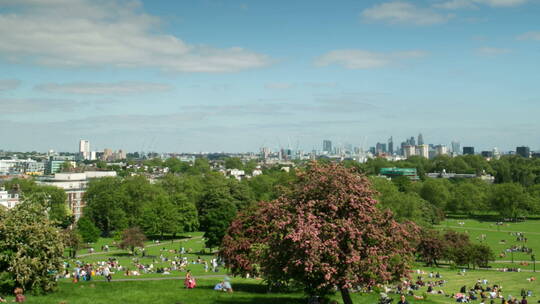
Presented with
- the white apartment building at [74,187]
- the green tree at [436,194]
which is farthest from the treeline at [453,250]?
the white apartment building at [74,187]

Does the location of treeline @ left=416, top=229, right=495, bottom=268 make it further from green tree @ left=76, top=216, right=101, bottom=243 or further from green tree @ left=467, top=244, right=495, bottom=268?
green tree @ left=76, top=216, right=101, bottom=243

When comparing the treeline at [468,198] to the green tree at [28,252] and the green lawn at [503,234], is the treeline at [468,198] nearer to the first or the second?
the green lawn at [503,234]

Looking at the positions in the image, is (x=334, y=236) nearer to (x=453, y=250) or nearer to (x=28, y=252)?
(x=28, y=252)

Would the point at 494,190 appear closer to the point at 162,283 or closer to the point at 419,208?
the point at 419,208

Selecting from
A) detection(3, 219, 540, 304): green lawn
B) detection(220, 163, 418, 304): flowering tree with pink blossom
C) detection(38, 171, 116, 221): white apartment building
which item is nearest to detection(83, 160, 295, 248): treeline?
detection(3, 219, 540, 304): green lawn

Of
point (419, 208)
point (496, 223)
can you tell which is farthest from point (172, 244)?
point (496, 223)

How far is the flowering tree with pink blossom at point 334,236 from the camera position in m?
21.0

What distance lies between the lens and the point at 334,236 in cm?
2100

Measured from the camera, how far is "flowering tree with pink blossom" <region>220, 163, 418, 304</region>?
21.0 metres

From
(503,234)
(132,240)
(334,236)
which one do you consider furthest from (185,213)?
(334,236)

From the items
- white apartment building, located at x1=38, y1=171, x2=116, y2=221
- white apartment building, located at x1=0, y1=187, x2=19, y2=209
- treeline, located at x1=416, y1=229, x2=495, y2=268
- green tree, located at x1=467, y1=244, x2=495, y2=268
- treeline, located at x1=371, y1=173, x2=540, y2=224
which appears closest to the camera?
green tree, located at x1=467, y1=244, x2=495, y2=268

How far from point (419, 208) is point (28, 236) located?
229 ft

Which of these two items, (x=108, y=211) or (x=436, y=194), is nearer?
(x=108, y=211)

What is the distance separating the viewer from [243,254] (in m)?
29.6
